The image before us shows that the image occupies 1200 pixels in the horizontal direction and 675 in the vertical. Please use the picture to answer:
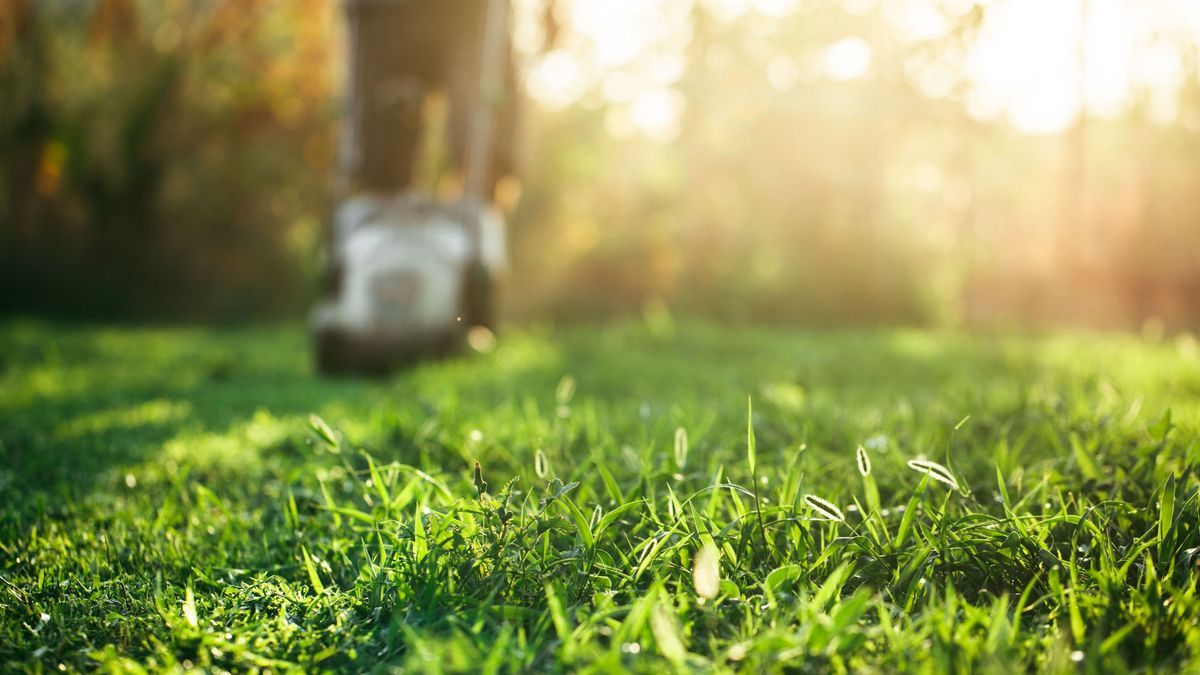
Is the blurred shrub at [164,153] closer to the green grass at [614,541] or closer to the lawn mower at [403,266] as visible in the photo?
the lawn mower at [403,266]

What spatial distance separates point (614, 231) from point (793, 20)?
3357 millimetres

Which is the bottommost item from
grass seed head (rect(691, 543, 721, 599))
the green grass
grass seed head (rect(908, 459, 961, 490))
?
the green grass

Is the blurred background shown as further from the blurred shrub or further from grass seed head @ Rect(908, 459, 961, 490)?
grass seed head @ Rect(908, 459, 961, 490)

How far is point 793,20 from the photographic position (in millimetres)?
10555

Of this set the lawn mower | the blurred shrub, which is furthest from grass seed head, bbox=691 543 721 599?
the blurred shrub

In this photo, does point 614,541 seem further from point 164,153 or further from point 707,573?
point 164,153

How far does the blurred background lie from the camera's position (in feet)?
29.1

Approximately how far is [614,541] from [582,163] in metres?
10.3

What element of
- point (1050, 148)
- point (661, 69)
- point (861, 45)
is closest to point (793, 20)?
point (861, 45)

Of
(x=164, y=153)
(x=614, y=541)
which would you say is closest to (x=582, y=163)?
(x=164, y=153)

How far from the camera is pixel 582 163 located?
11375 mm

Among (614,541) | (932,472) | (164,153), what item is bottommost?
(614,541)

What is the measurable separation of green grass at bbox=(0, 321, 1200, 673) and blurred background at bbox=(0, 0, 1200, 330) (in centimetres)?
448

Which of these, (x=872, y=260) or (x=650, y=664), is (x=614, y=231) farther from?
(x=650, y=664)
